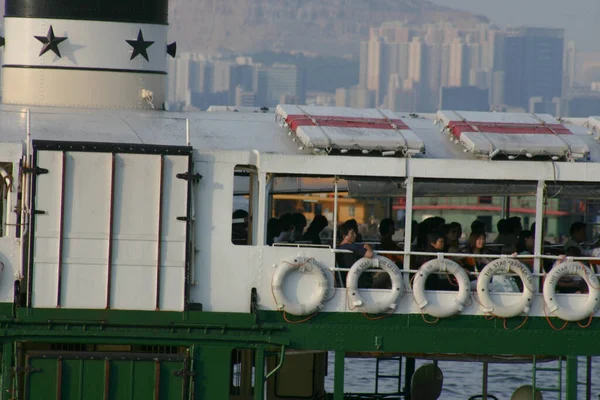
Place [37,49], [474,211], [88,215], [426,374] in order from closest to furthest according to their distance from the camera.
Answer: [88,215], [37,49], [426,374], [474,211]

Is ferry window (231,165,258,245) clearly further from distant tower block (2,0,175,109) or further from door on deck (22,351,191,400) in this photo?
door on deck (22,351,191,400)

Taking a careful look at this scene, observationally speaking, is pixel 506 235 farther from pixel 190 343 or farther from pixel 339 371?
pixel 190 343

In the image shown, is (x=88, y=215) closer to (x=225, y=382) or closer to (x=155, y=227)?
(x=155, y=227)

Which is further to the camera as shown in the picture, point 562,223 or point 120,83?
point 562,223

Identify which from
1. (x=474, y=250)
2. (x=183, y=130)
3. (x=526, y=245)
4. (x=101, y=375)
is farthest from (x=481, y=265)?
(x=101, y=375)

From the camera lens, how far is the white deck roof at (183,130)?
17828mm

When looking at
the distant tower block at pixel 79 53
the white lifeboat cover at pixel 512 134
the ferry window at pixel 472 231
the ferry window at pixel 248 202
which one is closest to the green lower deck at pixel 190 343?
the ferry window at pixel 472 231

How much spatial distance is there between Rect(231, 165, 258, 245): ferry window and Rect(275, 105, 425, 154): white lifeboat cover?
0.95 meters

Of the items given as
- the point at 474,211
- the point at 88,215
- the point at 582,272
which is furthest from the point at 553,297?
the point at 474,211

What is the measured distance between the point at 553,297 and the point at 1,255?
7.60m

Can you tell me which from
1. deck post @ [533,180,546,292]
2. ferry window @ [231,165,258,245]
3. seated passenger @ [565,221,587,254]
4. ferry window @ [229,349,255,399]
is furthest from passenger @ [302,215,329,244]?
seated passenger @ [565,221,587,254]

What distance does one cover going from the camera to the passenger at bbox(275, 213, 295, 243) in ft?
62.5

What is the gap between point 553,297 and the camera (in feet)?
57.3

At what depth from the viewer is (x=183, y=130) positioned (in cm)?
1845
